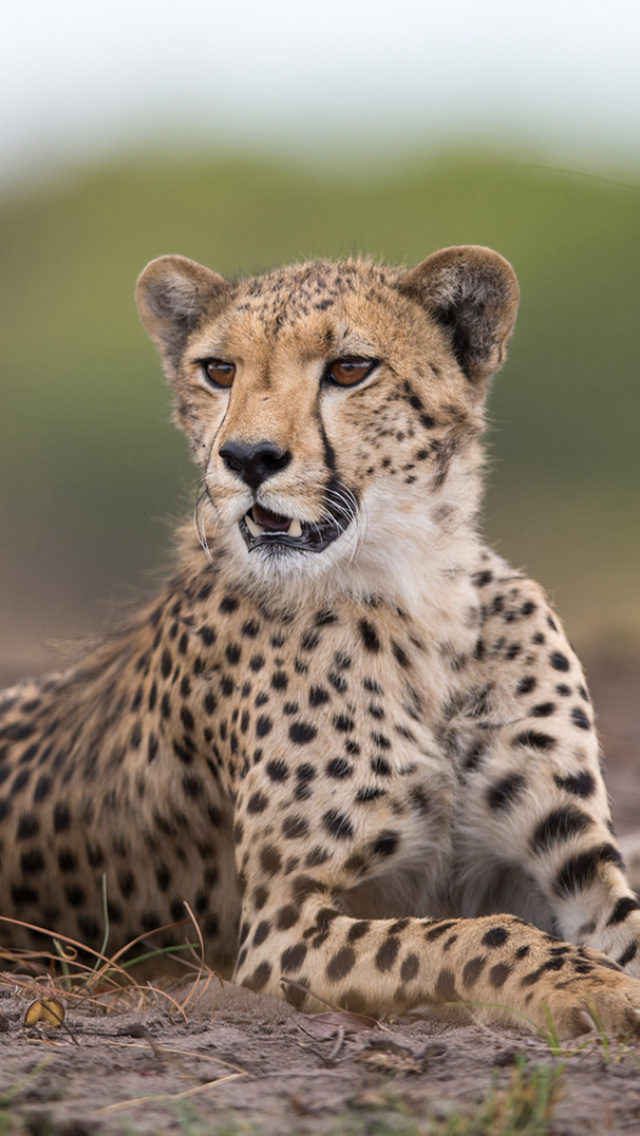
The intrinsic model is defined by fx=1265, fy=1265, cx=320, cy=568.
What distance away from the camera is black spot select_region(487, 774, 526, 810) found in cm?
237

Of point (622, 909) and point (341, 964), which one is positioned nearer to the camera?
point (341, 964)

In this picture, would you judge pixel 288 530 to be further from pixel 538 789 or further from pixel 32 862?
pixel 32 862

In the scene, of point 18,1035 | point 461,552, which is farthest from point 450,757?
point 18,1035

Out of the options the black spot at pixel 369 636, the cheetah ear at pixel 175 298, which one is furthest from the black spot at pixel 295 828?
the cheetah ear at pixel 175 298

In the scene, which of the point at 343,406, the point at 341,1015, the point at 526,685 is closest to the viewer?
the point at 341,1015

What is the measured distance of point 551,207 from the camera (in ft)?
30.9

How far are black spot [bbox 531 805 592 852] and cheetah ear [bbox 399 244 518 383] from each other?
878mm

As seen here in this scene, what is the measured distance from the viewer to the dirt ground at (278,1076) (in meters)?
1.28

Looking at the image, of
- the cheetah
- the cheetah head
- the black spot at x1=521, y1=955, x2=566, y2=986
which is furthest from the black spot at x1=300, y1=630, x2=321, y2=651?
the black spot at x1=521, y1=955, x2=566, y2=986

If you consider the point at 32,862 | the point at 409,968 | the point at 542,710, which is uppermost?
the point at 542,710

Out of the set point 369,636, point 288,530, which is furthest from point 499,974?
point 288,530

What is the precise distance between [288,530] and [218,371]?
16.7 inches

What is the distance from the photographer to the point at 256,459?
2162 mm

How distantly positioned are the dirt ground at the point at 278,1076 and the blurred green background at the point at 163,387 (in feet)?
18.2
